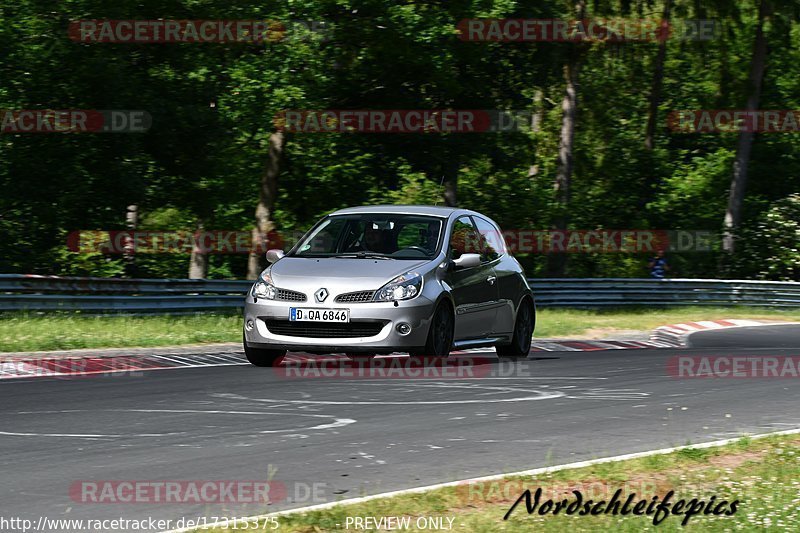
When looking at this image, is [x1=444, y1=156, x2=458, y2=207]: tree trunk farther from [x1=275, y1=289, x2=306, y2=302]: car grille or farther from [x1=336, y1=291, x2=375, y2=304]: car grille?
[x1=336, y1=291, x2=375, y2=304]: car grille

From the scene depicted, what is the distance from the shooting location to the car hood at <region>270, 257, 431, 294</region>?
12.8 metres

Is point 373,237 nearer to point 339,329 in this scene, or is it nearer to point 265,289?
point 265,289

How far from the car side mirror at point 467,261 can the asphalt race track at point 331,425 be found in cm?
114

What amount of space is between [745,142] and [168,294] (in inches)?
1033

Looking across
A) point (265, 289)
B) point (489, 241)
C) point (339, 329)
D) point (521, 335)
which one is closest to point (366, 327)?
point (339, 329)

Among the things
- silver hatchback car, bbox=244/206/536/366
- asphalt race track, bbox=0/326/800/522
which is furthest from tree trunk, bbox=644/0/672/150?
asphalt race track, bbox=0/326/800/522

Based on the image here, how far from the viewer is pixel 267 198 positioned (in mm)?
32875

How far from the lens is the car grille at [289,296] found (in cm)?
1288

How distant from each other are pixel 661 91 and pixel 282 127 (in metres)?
→ 29.7

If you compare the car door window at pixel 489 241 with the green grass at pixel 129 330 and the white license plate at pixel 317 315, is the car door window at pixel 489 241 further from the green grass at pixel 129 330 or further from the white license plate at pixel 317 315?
the green grass at pixel 129 330

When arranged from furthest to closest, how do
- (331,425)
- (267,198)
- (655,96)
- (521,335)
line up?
(655,96), (267,198), (521,335), (331,425)

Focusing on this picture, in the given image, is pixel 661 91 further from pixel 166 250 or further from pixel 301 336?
pixel 301 336

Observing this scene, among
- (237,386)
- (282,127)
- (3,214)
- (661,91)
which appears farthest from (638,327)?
(661,91)

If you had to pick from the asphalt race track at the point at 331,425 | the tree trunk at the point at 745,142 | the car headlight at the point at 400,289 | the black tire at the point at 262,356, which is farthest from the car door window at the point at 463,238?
the tree trunk at the point at 745,142
